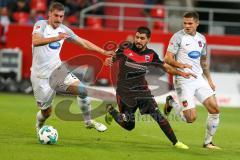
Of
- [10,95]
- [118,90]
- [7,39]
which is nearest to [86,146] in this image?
[118,90]

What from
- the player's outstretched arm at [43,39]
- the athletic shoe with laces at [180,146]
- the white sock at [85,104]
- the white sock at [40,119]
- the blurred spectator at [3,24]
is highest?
the player's outstretched arm at [43,39]

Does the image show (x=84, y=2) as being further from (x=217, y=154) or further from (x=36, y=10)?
(x=217, y=154)

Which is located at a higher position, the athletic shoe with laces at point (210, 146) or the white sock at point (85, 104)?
the white sock at point (85, 104)

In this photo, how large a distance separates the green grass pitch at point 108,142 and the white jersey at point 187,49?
5.22 ft

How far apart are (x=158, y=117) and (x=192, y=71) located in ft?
5.36

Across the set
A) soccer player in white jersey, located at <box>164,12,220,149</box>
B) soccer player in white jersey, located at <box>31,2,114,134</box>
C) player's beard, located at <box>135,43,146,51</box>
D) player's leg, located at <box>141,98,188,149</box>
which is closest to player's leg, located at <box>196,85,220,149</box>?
soccer player in white jersey, located at <box>164,12,220,149</box>

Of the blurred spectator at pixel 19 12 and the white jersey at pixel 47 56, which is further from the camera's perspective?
the blurred spectator at pixel 19 12

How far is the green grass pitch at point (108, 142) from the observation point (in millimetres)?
11836

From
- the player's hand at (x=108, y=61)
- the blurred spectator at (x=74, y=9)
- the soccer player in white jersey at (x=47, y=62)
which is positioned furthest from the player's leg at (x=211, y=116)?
the blurred spectator at (x=74, y=9)

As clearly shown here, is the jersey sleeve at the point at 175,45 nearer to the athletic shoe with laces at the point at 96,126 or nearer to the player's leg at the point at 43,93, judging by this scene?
the athletic shoe with laces at the point at 96,126

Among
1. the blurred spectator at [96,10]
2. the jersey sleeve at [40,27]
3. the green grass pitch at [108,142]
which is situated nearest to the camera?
the green grass pitch at [108,142]

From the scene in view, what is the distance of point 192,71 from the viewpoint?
14133 millimetres

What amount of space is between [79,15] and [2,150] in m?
20.2

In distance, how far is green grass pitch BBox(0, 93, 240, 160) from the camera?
11.8 metres
